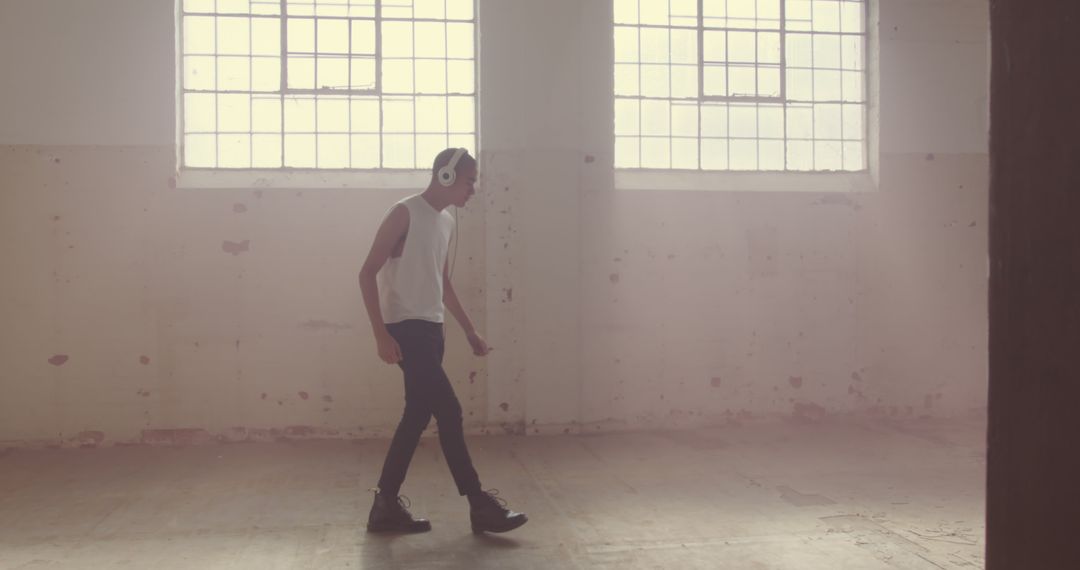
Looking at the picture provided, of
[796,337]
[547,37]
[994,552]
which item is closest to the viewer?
[994,552]

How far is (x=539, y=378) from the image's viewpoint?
6281 millimetres

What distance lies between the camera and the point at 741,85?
6.84 m

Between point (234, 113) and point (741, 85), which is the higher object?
point (741, 85)

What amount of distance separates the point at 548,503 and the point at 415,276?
145cm

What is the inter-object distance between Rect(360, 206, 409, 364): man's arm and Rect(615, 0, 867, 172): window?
10.3 feet

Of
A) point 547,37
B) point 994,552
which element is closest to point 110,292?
point 547,37

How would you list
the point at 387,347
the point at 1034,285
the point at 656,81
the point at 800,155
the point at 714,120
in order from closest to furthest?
1. the point at 1034,285
2. the point at 387,347
3. the point at 656,81
4. the point at 714,120
5. the point at 800,155

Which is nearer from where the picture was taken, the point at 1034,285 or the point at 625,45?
the point at 1034,285

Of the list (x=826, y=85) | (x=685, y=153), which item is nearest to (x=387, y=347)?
(x=685, y=153)

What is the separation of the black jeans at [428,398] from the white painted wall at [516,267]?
7.91 ft

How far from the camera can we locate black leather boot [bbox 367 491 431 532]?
12.6 feet

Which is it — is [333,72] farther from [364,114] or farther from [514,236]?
[514,236]

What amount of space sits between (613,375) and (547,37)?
2.60 metres

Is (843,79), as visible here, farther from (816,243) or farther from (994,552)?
(994,552)
